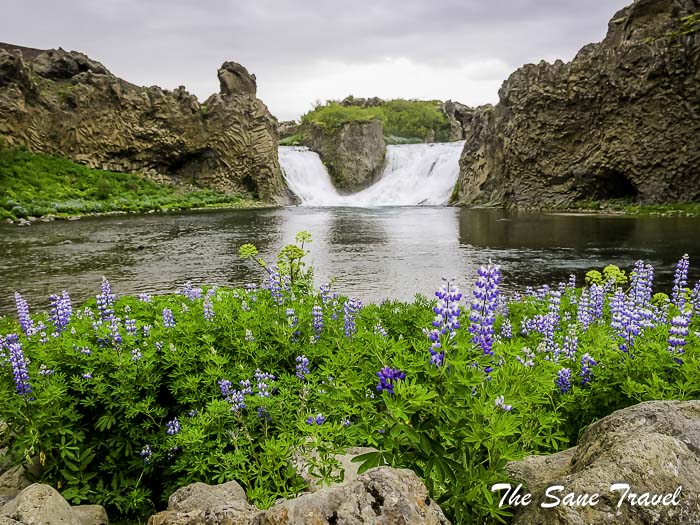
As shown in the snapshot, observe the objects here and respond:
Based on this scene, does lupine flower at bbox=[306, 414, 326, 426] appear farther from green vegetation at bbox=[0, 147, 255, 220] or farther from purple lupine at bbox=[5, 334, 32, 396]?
green vegetation at bbox=[0, 147, 255, 220]

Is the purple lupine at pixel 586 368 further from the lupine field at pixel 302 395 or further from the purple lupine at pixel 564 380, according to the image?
the purple lupine at pixel 564 380

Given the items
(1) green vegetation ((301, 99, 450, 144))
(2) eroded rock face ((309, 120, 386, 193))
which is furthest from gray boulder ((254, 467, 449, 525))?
(1) green vegetation ((301, 99, 450, 144))

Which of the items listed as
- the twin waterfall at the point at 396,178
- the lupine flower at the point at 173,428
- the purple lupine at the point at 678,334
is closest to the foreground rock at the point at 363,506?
the lupine flower at the point at 173,428

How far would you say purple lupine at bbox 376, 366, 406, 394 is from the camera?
2.69m

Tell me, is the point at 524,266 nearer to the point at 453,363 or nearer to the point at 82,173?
the point at 453,363

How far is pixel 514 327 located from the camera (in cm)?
698

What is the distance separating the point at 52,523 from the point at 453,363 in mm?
2716

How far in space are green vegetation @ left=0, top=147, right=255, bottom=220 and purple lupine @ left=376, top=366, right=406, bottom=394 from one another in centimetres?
4068

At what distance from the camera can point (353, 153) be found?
72062 mm

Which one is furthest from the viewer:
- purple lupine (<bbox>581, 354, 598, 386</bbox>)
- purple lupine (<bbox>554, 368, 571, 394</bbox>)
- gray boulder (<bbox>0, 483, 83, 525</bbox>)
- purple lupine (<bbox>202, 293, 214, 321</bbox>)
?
purple lupine (<bbox>202, 293, 214, 321</bbox>)

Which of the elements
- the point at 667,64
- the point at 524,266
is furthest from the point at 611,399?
the point at 667,64

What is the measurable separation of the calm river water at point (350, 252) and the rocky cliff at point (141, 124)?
22461mm

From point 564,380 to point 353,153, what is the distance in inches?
2764

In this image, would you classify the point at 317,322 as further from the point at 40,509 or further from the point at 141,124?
the point at 141,124
